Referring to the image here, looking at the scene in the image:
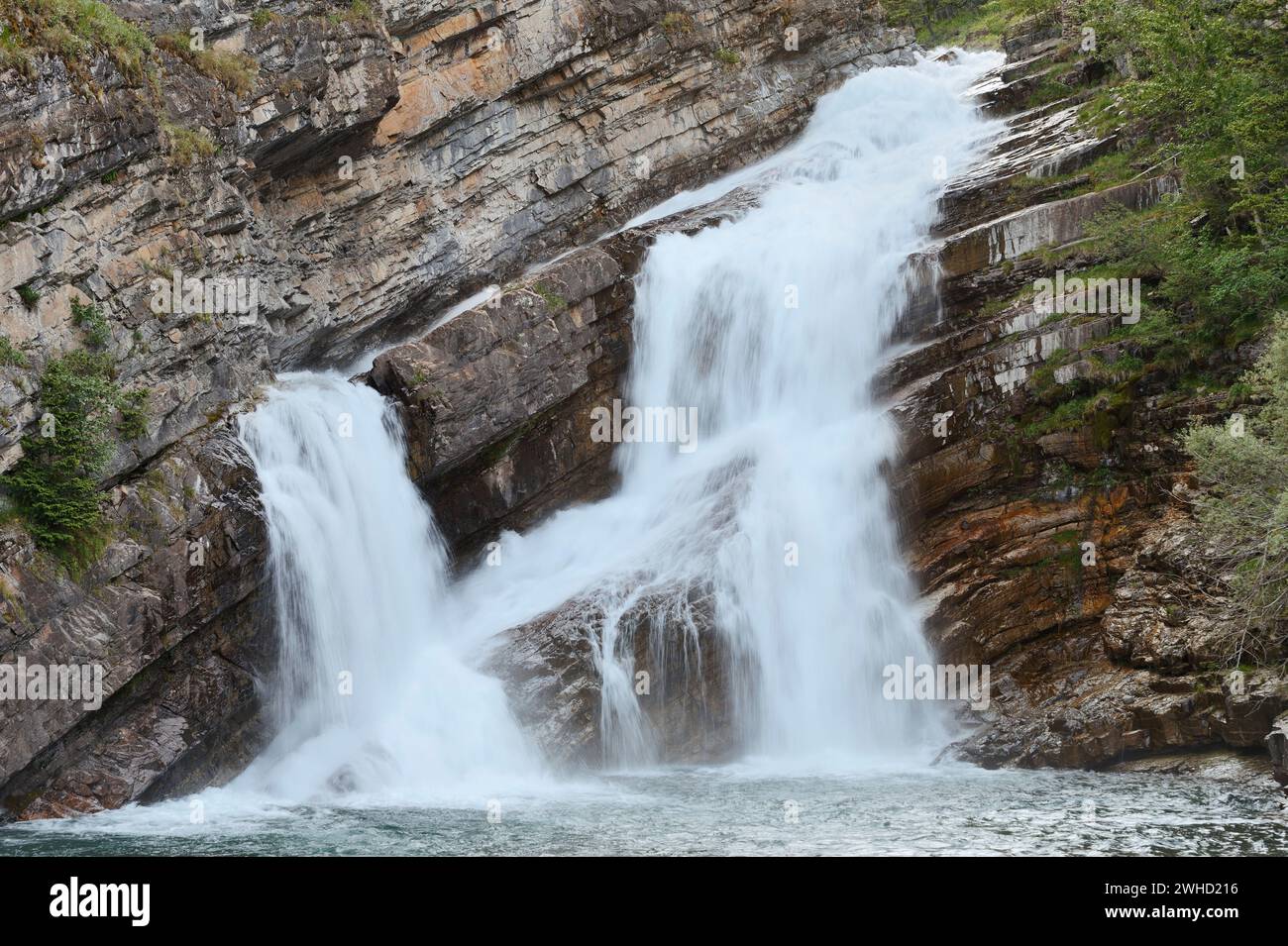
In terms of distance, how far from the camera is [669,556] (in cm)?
2336

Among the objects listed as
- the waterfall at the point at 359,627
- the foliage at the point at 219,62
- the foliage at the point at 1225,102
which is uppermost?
the foliage at the point at 219,62

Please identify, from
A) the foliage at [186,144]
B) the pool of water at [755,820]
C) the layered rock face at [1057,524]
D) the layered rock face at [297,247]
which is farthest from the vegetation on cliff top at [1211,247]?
the foliage at [186,144]

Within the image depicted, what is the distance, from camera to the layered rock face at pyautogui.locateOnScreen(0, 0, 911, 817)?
20359 mm

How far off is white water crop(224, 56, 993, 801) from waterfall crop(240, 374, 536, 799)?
4 cm

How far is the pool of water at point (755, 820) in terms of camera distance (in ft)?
49.0

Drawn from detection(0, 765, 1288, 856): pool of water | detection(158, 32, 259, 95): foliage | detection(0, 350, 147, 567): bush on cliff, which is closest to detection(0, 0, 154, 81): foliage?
detection(158, 32, 259, 95): foliage

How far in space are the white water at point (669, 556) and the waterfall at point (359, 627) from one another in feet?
0.14

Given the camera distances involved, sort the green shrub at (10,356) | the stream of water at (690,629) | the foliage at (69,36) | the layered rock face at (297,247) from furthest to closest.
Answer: the foliage at (69,36), the layered rock face at (297,247), the green shrub at (10,356), the stream of water at (690,629)

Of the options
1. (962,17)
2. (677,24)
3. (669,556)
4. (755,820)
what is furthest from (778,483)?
(962,17)

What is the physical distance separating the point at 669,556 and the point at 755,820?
7.47 metres

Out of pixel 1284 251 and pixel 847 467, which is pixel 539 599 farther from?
pixel 1284 251

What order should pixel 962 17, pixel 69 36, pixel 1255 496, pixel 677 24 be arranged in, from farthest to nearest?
pixel 962 17, pixel 677 24, pixel 69 36, pixel 1255 496

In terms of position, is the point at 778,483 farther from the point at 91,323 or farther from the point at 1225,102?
the point at 91,323

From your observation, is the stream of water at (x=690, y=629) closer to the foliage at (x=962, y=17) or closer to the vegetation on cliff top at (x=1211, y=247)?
the vegetation on cliff top at (x=1211, y=247)
